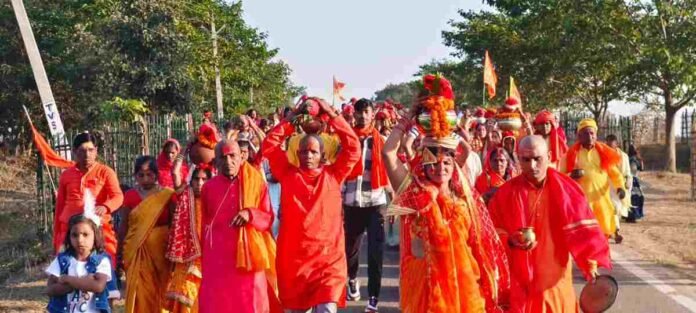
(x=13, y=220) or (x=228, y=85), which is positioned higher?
(x=228, y=85)

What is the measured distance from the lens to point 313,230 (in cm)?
650

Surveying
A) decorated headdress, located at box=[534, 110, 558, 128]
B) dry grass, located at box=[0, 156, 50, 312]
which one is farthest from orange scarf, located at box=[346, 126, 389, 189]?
dry grass, located at box=[0, 156, 50, 312]

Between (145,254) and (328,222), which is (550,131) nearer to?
(328,222)

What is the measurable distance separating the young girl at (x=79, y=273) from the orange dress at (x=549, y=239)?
253 centimetres

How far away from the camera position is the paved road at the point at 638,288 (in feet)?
27.1

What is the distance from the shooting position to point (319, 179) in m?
6.63

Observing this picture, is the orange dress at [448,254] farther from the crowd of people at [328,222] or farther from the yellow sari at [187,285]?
the yellow sari at [187,285]

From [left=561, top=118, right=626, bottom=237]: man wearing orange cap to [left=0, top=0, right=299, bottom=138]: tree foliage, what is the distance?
14710 millimetres

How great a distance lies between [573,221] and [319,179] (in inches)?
84.1

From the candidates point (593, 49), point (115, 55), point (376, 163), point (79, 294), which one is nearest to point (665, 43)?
point (593, 49)

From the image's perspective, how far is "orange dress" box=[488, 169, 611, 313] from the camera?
521 cm

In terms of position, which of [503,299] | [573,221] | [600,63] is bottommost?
[503,299]

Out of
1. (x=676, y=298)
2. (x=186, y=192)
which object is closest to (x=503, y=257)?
(x=186, y=192)

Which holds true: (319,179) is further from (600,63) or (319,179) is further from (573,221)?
(600,63)
